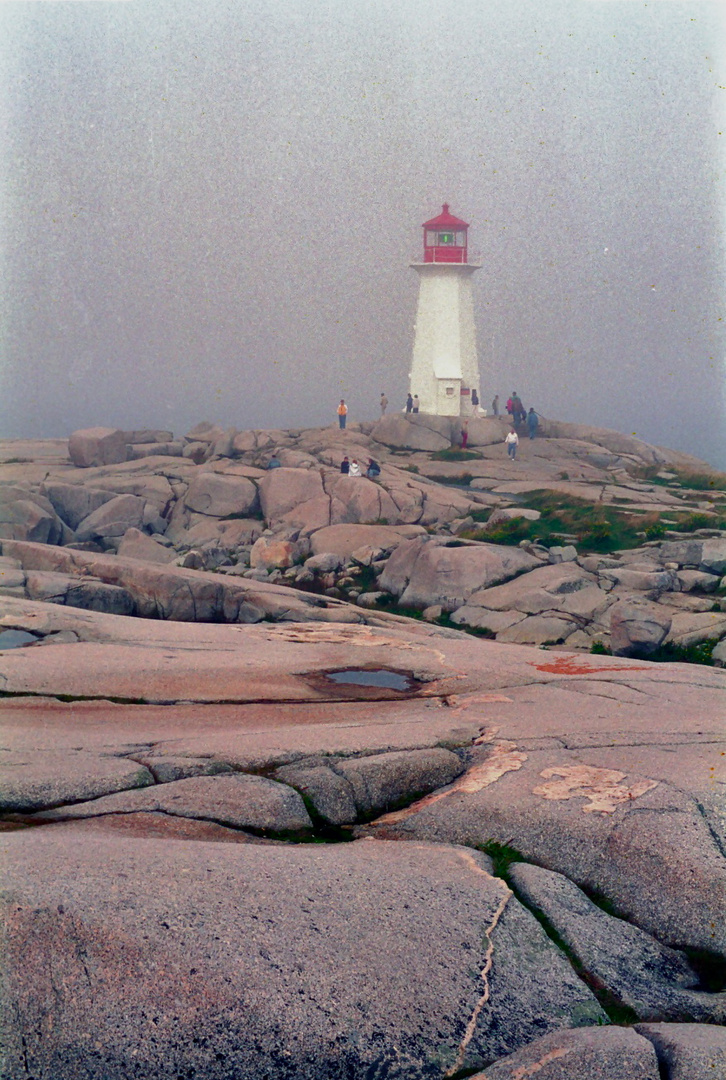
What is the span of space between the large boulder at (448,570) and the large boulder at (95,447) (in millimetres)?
19870

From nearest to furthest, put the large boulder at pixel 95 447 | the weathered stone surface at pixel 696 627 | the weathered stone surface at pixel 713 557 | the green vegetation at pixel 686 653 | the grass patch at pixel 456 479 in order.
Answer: the green vegetation at pixel 686 653, the weathered stone surface at pixel 696 627, the weathered stone surface at pixel 713 557, the grass patch at pixel 456 479, the large boulder at pixel 95 447

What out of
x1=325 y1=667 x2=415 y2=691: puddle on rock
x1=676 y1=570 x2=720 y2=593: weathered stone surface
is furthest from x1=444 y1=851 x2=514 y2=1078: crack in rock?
x1=676 y1=570 x2=720 y2=593: weathered stone surface

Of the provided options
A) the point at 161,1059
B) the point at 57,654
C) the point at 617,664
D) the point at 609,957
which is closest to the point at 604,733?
the point at 609,957

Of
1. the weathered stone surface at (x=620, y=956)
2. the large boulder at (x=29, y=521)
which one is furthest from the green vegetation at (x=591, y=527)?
the weathered stone surface at (x=620, y=956)

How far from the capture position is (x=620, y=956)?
650 cm

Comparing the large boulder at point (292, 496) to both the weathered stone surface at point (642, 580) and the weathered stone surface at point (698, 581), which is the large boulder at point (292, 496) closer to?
the weathered stone surface at point (642, 580)

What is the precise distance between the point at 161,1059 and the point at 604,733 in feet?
22.6

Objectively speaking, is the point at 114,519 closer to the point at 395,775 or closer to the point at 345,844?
the point at 395,775

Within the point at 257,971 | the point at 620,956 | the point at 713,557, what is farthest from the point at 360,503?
the point at 257,971

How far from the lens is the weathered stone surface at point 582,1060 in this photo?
16.1 feet

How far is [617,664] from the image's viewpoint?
604 inches

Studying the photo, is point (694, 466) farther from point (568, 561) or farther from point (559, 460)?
point (568, 561)

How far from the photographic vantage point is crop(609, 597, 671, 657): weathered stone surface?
1933 cm

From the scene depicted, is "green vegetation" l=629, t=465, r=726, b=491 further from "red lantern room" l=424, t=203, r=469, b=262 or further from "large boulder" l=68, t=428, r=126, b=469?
"large boulder" l=68, t=428, r=126, b=469
